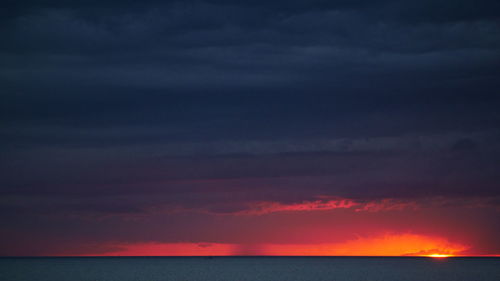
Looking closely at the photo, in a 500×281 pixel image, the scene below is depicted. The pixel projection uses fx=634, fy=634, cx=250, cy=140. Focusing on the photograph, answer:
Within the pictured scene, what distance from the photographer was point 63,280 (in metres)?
182

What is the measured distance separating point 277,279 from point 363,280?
992 inches

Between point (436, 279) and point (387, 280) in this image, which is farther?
point (436, 279)

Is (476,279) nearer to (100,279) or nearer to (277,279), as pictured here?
(277,279)

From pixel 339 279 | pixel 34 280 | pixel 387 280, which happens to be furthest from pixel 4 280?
pixel 387 280

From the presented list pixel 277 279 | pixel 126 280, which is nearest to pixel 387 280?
pixel 277 279

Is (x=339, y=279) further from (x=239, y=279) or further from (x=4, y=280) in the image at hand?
(x=4, y=280)

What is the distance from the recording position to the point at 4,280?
180 m

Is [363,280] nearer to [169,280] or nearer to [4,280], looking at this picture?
[169,280]

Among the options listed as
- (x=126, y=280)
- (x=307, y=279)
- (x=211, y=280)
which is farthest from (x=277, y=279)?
(x=126, y=280)

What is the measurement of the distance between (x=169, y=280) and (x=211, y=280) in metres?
11.9

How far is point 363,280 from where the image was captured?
601 feet

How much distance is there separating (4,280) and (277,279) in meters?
78.4

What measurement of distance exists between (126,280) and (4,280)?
3459 centimetres

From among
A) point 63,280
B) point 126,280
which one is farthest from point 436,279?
point 63,280
